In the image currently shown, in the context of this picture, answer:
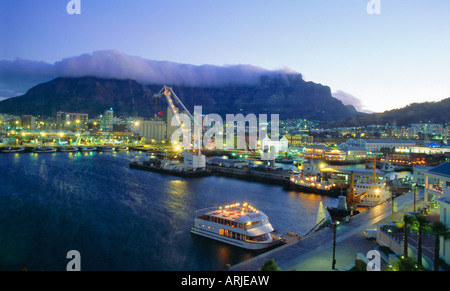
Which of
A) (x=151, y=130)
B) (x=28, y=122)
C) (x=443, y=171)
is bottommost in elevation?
(x=443, y=171)

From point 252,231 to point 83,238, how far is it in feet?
11.8

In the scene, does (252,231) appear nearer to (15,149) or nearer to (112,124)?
(15,149)

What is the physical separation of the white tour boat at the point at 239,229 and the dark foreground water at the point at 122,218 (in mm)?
166

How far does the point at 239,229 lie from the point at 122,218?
3578 mm

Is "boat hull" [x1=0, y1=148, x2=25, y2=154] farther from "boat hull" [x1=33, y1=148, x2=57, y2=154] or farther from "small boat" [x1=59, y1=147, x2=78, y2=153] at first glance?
"small boat" [x1=59, y1=147, x2=78, y2=153]

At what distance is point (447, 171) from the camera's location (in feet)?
19.5

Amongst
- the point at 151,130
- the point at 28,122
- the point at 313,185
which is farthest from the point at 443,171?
the point at 28,122

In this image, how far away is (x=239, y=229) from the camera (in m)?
6.57

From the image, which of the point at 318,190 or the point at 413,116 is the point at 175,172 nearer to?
the point at 318,190

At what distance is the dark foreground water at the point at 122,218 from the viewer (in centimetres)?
589

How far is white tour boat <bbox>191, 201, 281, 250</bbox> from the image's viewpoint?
6.40 meters

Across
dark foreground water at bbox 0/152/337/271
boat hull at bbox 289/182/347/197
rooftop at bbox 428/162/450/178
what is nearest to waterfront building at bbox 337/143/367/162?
dark foreground water at bbox 0/152/337/271

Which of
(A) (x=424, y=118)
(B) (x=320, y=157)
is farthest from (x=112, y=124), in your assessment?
(A) (x=424, y=118)
